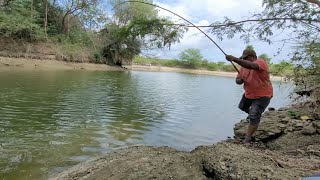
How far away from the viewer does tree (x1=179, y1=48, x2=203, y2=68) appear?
75.3 m

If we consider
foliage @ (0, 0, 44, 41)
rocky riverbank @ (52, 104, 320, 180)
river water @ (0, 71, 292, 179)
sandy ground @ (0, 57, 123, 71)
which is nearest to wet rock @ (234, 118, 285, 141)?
river water @ (0, 71, 292, 179)

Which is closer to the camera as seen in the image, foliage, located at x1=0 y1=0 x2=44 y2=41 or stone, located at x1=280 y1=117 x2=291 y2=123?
stone, located at x1=280 y1=117 x2=291 y2=123

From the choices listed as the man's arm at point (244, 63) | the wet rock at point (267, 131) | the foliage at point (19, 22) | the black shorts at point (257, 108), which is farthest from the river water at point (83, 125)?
the foliage at point (19, 22)

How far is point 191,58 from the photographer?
3046 inches

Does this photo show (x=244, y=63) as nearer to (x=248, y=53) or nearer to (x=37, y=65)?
(x=248, y=53)

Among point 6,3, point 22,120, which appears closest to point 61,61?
point 6,3

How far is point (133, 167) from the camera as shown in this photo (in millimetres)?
4574

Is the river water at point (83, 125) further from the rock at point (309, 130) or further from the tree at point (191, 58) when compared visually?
the tree at point (191, 58)

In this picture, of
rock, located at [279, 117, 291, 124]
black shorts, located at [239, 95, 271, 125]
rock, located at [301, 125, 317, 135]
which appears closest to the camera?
black shorts, located at [239, 95, 271, 125]

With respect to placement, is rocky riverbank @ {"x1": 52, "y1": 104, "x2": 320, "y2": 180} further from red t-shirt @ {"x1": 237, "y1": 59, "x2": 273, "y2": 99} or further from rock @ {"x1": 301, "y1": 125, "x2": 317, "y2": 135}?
rock @ {"x1": 301, "y1": 125, "x2": 317, "y2": 135}

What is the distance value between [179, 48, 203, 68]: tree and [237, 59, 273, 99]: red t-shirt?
225ft

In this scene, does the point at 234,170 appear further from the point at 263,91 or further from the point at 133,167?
the point at 263,91

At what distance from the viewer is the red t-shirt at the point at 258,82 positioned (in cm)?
646

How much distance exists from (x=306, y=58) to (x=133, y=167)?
18.4ft
